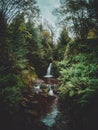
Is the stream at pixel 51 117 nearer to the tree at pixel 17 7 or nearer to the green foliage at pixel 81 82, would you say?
the green foliage at pixel 81 82

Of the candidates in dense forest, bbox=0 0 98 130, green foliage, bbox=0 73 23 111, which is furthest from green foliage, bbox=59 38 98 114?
green foliage, bbox=0 73 23 111

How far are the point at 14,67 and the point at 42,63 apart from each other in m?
16.0

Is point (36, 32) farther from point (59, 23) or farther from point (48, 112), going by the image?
point (48, 112)

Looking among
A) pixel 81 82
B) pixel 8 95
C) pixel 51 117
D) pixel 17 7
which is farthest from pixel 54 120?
pixel 17 7

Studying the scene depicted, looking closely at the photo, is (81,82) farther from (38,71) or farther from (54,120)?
(38,71)

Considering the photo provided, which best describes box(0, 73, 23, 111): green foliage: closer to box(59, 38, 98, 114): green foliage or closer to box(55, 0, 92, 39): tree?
box(59, 38, 98, 114): green foliage

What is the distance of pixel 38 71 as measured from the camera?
2742cm

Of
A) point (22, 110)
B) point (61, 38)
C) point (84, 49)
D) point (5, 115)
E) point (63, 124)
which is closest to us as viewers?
point (5, 115)

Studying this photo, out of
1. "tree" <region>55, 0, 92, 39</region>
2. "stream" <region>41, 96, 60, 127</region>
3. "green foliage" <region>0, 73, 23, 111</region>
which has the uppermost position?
"tree" <region>55, 0, 92, 39</region>

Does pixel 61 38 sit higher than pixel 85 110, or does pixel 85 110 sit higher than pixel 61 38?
pixel 61 38

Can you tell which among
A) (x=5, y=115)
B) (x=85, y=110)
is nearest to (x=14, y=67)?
(x=5, y=115)

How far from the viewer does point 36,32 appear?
89.4 ft

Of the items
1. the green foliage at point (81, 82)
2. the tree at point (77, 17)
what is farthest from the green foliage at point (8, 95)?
the tree at point (77, 17)

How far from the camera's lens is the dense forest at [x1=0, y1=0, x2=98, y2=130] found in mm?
8227
